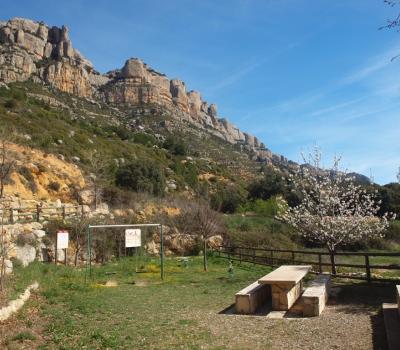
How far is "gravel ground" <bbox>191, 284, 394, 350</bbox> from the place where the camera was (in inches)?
262

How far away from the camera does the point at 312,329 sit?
24.4 feet

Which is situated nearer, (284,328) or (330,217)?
(284,328)

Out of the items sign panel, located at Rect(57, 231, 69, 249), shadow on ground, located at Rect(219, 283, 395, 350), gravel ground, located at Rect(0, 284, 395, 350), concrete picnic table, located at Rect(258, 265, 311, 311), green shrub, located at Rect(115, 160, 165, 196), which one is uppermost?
green shrub, located at Rect(115, 160, 165, 196)

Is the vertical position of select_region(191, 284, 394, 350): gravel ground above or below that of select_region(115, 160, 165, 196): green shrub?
below

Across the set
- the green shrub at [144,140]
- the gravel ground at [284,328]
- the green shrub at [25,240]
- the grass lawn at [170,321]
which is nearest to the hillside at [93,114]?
the green shrub at [144,140]

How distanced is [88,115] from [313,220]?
60.6 meters

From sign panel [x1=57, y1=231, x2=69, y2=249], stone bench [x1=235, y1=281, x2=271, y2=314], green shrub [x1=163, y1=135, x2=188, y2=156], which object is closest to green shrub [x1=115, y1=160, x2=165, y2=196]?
sign panel [x1=57, y1=231, x2=69, y2=249]

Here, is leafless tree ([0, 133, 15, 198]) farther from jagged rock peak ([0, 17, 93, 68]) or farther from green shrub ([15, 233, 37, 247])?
jagged rock peak ([0, 17, 93, 68])

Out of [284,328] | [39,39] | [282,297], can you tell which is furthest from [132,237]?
[39,39]

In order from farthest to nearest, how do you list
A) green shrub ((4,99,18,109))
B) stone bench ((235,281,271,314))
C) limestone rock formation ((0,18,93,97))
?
1. limestone rock formation ((0,18,93,97))
2. green shrub ((4,99,18,109))
3. stone bench ((235,281,271,314))

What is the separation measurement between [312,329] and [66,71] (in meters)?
88.5

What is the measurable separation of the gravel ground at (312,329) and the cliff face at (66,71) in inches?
2628

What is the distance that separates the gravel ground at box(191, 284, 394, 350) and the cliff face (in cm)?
6676

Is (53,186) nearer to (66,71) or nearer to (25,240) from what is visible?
(25,240)
